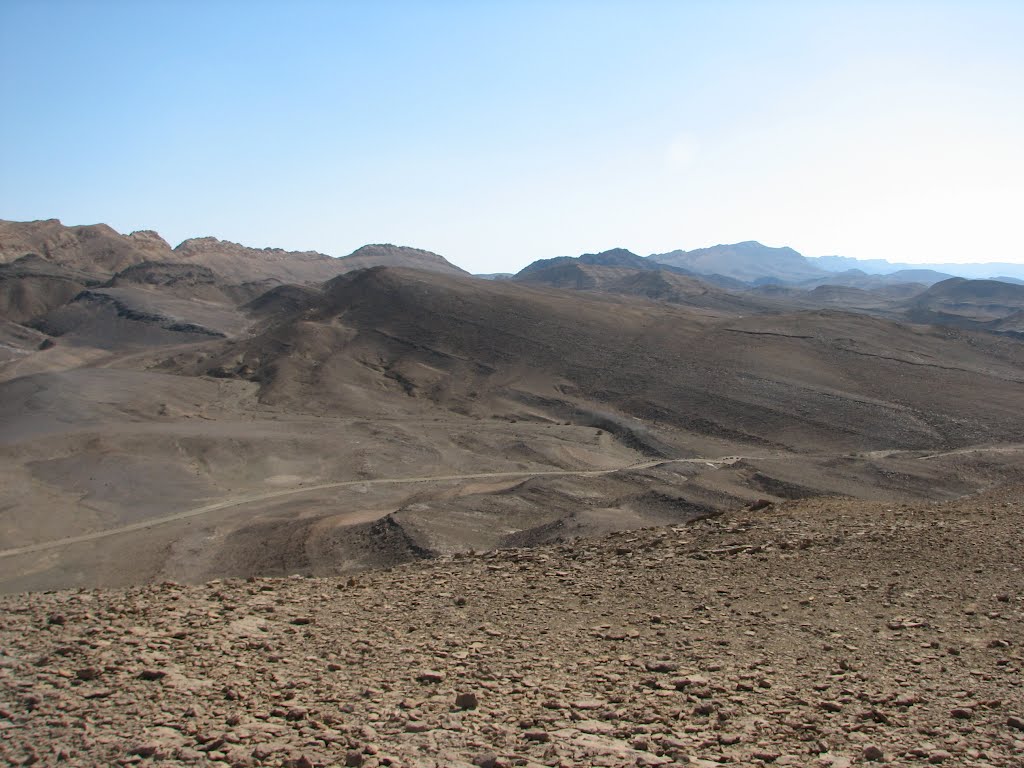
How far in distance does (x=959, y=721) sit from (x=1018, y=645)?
208 centimetres

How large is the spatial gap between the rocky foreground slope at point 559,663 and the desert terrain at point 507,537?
1.4 inches

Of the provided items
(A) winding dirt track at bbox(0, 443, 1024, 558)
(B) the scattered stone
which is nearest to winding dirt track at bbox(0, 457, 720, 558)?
(A) winding dirt track at bbox(0, 443, 1024, 558)

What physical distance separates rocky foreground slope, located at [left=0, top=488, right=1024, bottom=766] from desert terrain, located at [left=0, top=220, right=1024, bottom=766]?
37 mm

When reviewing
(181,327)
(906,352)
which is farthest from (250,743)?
(181,327)

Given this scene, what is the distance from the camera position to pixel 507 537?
22672 millimetres

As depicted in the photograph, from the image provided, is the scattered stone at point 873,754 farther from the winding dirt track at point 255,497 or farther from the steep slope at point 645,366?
the steep slope at point 645,366

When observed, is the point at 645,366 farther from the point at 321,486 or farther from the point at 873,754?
the point at 873,754

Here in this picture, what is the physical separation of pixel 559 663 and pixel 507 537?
50.7 feet

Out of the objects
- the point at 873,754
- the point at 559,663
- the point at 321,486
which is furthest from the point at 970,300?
the point at 873,754

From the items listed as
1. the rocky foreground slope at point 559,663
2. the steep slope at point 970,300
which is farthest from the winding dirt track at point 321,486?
the steep slope at point 970,300

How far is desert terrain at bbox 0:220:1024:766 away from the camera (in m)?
6.02

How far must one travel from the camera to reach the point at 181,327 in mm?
78875

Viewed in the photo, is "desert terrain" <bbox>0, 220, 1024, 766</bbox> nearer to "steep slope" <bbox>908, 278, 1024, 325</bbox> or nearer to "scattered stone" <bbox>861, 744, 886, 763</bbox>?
"scattered stone" <bbox>861, 744, 886, 763</bbox>

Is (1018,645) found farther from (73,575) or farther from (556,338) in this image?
(556,338)
